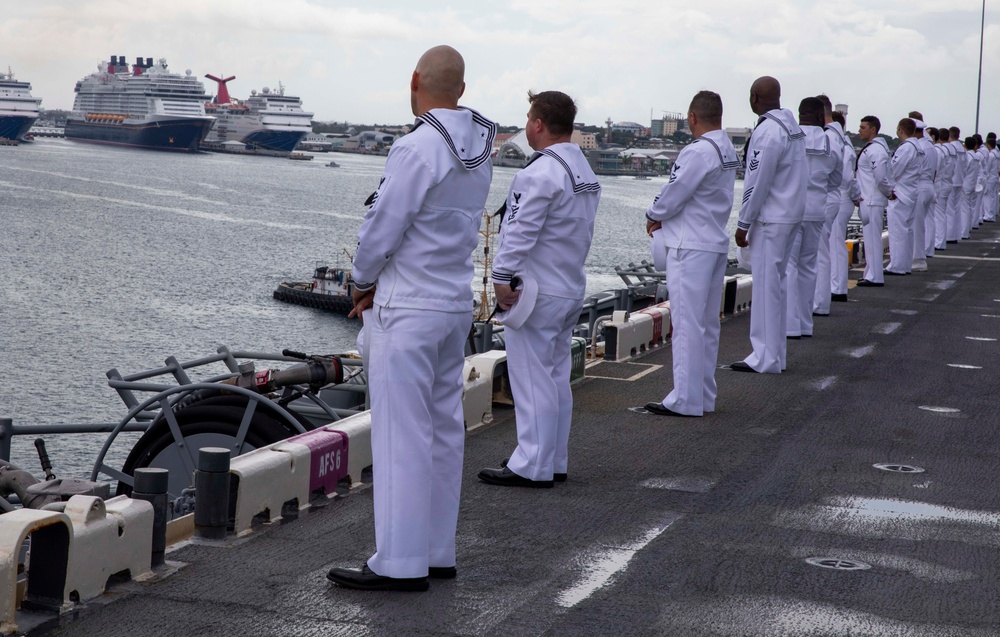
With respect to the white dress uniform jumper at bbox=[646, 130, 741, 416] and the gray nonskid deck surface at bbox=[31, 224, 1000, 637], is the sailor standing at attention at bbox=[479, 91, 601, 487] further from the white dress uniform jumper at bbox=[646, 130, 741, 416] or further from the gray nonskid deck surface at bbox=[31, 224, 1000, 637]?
the white dress uniform jumper at bbox=[646, 130, 741, 416]

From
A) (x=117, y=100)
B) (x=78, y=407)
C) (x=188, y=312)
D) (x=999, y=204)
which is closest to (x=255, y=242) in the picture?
(x=188, y=312)

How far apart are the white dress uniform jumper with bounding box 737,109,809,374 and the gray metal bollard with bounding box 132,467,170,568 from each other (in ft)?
19.2

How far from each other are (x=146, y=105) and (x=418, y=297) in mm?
189994

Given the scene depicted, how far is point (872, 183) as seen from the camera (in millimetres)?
16062

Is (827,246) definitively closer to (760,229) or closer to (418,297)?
(760,229)

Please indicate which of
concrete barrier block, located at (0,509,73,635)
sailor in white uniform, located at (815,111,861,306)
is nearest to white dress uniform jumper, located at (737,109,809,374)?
sailor in white uniform, located at (815,111,861,306)

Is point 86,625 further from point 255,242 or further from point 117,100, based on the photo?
point 117,100

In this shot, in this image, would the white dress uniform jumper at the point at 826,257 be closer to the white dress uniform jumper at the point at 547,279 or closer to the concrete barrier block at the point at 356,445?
the white dress uniform jumper at the point at 547,279

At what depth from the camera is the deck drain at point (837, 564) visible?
4797 millimetres

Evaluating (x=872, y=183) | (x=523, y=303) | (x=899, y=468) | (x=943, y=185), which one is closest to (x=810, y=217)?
(x=899, y=468)

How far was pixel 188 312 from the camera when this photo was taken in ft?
196

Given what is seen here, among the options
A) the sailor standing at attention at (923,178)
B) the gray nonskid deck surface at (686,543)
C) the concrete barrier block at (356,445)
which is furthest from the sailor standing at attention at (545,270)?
the sailor standing at attention at (923,178)

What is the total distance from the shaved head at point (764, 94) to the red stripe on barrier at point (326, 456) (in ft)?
16.0

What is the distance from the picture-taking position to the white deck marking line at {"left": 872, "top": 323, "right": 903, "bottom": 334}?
12375mm
